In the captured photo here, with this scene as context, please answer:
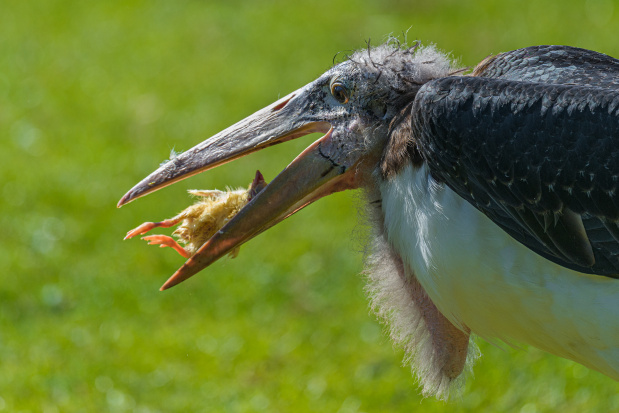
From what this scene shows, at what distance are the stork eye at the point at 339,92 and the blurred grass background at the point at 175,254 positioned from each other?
0.53 metres

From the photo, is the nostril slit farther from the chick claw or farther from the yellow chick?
the chick claw

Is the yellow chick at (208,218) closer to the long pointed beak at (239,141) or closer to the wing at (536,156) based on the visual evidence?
the long pointed beak at (239,141)

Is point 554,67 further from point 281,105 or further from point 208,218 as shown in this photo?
point 208,218

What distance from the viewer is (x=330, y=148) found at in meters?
3.56

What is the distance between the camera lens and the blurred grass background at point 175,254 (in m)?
4.96

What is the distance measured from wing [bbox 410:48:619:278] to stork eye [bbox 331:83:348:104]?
19.0 inches

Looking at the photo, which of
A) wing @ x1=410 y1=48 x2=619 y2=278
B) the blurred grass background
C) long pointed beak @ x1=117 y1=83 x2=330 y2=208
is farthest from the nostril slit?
wing @ x1=410 y1=48 x2=619 y2=278

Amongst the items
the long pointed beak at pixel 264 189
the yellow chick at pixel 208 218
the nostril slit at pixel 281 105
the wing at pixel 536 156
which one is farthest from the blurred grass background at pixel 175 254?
the wing at pixel 536 156

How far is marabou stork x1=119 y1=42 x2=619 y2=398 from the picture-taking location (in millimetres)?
2982

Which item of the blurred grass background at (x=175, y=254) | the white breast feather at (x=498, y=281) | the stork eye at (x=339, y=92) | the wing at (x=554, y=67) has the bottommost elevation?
the blurred grass background at (x=175, y=254)

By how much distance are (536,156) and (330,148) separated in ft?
2.78

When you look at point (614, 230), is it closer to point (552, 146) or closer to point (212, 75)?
point (552, 146)

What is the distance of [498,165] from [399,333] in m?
1.00

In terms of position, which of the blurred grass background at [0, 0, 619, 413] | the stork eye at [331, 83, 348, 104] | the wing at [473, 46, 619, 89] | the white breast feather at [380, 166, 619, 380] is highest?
the stork eye at [331, 83, 348, 104]
